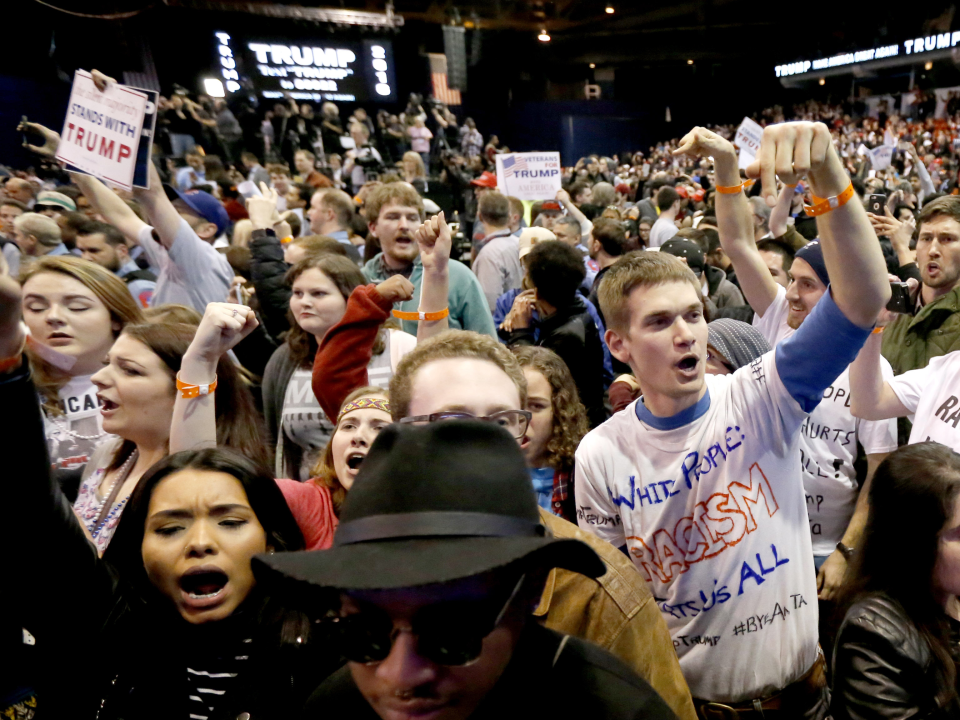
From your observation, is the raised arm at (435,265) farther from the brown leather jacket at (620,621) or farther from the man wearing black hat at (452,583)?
the man wearing black hat at (452,583)

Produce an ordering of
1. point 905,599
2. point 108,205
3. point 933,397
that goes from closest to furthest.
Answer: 1. point 905,599
2. point 933,397
3. point 108,205

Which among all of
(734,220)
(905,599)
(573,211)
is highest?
(573,211)

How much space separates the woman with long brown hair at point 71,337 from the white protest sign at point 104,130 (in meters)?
0.87

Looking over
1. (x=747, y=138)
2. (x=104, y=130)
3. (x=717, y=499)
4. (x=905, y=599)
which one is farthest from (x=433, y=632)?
(x=747, y=138)

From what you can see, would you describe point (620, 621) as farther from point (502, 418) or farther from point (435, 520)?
point (435, 520)

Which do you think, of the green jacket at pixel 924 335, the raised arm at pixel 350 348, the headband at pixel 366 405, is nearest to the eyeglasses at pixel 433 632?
the headband at pixel 366 405

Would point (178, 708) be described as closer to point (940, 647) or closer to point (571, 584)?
point (571, 584)

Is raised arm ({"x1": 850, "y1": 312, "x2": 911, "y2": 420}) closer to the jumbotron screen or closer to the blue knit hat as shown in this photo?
the blue knit hat

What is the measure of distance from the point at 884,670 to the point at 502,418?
1167 mm

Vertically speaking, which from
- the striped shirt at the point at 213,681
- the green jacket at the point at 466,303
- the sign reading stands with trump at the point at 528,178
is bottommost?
the striped shirt at the point at 213,681

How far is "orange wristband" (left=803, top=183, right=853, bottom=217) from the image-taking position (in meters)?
1.42

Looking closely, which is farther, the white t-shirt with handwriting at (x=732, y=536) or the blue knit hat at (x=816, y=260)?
the blue knit hat at (x=816, y=260)

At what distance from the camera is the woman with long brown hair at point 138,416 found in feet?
7.16

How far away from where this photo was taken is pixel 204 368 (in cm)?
213
